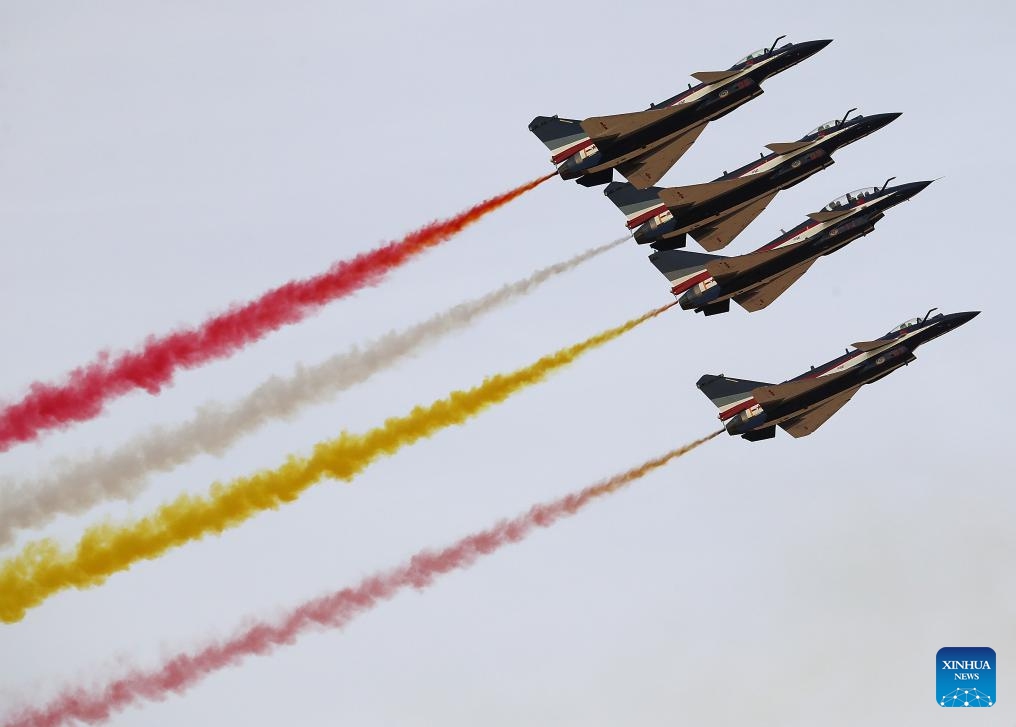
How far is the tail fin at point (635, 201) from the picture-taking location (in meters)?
75.9

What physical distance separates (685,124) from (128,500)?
1088 inches

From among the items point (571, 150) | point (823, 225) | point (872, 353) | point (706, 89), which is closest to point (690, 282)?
point (823, 225)

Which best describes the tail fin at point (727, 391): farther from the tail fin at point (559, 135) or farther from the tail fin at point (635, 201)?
the tail fin at point (559, 135)

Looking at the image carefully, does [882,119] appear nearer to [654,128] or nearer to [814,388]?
[654,128]

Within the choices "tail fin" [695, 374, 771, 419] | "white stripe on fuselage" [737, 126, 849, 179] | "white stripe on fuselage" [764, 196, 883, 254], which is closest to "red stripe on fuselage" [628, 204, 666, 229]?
"white stripe on fuselage" [737, 126, 849, 179]

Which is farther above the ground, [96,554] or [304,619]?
[96,554]

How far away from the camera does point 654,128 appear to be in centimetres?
7469

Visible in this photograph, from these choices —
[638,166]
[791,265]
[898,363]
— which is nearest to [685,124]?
[638,166]

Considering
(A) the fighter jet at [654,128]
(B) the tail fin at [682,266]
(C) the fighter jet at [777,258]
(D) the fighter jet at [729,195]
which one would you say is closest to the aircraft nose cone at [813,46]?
(A) the fighter jet at [654,128]

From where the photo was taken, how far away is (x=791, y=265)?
77312 mm

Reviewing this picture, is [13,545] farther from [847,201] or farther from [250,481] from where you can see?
[847,201]

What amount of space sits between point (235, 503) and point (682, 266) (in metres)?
21.6

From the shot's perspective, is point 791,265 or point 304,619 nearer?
point 304,619

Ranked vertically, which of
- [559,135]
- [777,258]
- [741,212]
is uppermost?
[559,135]
